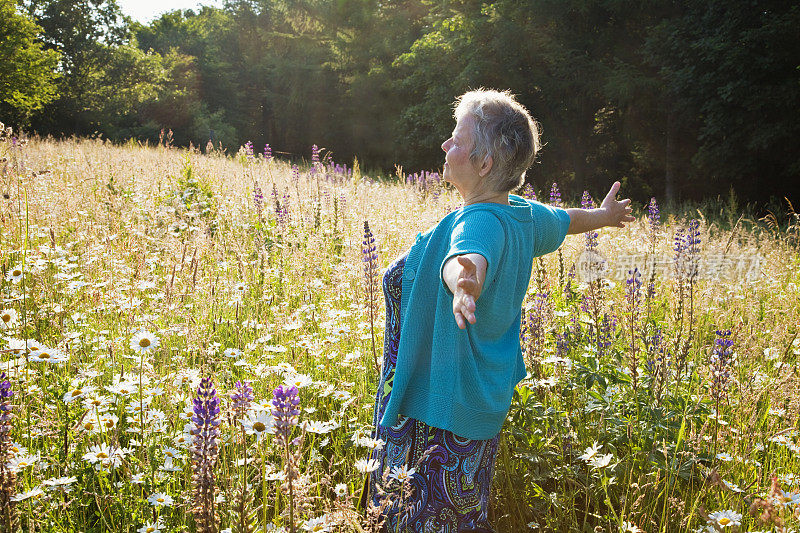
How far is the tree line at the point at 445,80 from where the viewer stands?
56.0ft

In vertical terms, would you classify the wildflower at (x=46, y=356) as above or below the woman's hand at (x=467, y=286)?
below

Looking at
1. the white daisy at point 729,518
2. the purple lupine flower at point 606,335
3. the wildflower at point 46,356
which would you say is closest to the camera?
the white daisy at point 729,518

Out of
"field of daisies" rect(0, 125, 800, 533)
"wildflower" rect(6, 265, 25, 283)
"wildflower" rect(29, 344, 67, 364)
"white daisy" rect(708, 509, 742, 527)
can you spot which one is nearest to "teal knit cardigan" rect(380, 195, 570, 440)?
"field of daisies" rect(0, 125, 800, 533)

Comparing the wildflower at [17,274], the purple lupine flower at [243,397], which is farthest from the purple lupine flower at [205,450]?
the wildflower at [17,274]

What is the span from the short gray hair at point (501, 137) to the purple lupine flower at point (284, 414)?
3.64 ft

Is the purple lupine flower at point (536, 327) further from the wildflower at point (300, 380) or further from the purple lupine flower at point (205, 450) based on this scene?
the purple lupine flower at point (205, 450)

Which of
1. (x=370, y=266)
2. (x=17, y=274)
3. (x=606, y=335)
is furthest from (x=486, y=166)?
(x=17, y=274)

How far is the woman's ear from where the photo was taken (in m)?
2.02

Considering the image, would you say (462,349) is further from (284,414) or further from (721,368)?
(721,368)

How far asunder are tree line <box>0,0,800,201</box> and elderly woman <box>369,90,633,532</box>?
15.3 metres

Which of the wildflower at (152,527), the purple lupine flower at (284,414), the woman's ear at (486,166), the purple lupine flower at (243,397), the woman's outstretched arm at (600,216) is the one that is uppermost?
the woman's ear at (486,166)

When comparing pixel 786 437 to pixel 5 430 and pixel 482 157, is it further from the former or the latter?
pixel 5 430

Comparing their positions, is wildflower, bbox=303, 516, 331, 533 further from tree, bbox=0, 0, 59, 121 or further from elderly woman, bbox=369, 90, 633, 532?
tree, bbox=0, 0, 59, 121

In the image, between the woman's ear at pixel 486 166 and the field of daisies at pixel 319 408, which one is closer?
the field of daisies at pixel 319 408
